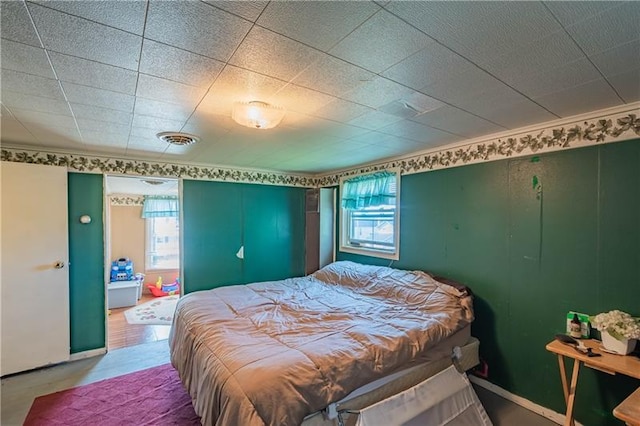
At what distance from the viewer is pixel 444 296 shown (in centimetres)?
267

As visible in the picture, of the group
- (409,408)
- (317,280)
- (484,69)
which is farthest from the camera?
(317,280)

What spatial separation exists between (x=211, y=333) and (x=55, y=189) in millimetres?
2473

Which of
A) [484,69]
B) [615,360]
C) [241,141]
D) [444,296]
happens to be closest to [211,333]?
[241,141]

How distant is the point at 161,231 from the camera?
22.8 ft

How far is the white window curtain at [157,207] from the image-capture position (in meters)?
6.64

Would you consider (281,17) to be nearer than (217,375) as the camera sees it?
Yes

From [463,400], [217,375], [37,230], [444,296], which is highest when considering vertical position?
[37,230]

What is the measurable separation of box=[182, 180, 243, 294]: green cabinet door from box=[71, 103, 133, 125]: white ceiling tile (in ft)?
5.57

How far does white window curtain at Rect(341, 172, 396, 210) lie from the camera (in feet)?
12.2

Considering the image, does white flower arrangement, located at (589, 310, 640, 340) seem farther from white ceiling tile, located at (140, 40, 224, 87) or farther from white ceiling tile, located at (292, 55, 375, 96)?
white ceiling tile, located at (140, 40, 224, 87)

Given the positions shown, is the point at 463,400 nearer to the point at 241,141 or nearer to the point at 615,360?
the point at 615,360

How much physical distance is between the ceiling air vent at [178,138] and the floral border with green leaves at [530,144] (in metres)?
2.30

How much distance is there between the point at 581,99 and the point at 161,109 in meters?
2.76

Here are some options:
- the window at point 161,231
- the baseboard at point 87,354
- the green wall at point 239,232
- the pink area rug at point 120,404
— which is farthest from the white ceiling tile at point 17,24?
the window at point 161,231
